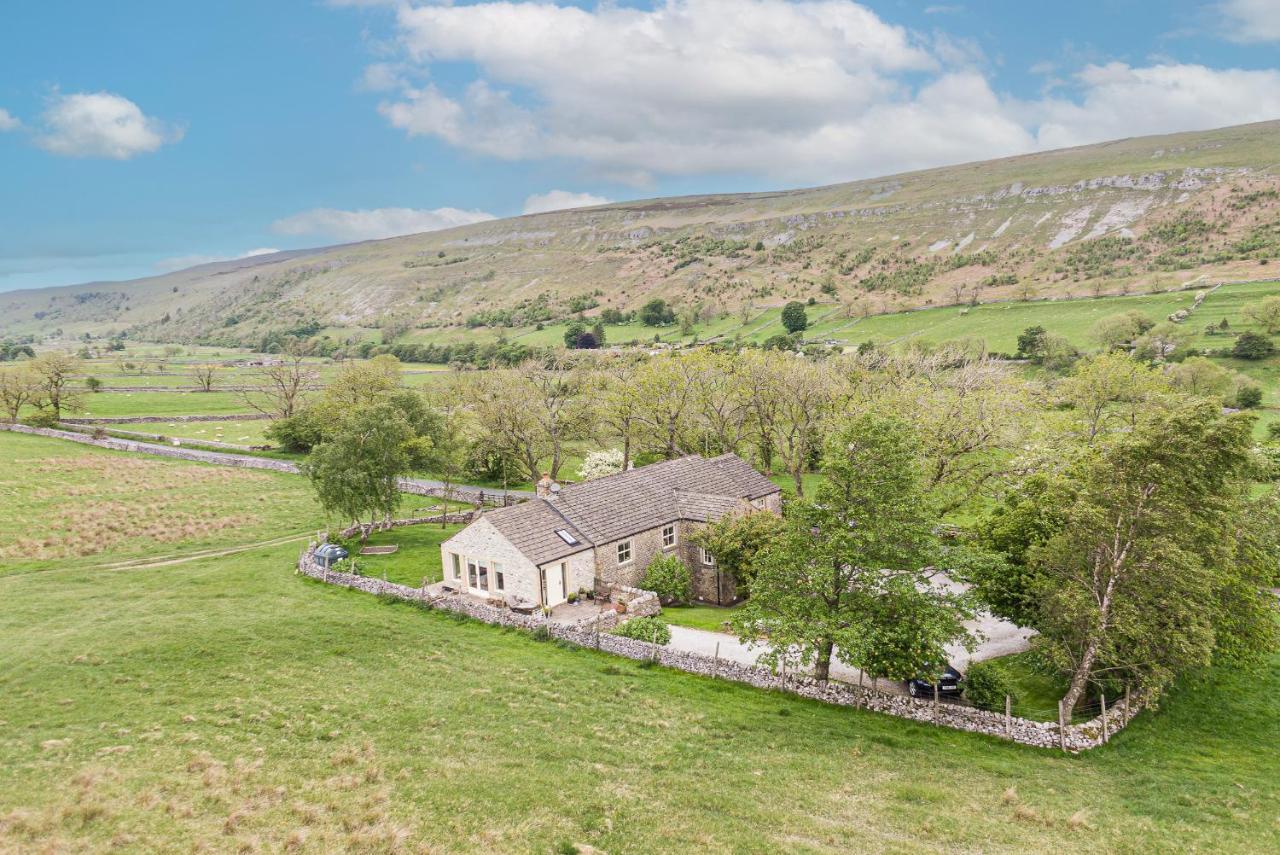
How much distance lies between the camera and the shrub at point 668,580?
3603cm

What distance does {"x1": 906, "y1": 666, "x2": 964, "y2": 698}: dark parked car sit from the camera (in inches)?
979

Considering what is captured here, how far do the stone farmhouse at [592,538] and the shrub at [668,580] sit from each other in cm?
120

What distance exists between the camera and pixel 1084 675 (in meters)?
22.3

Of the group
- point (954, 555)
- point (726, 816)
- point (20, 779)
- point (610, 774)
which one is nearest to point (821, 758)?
point (726, 816)

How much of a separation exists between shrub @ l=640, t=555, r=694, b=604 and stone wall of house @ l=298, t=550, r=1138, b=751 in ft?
4.42

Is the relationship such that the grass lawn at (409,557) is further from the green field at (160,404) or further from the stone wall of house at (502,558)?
the green field at (160,404)

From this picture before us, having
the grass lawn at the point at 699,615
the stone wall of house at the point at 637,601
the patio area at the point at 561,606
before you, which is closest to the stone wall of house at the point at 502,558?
the patio area at the point at 561,606

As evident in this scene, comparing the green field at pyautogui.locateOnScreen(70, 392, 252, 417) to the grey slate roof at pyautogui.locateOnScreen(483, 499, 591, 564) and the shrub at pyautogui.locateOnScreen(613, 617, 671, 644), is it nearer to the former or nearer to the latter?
the grey slate roof at pyautogui.locateOnScreen(483, 499, 591, 564)

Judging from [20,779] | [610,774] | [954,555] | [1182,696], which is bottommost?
[1182,696]

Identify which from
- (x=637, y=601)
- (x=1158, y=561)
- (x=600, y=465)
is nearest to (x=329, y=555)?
(x=637, y=601)

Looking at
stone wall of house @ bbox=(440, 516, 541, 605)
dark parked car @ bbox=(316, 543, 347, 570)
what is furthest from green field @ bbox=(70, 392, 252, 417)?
stone wall of house @ bbox=(440, 516, 541, 605)

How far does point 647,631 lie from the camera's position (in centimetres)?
2931

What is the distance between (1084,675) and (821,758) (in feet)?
30.4

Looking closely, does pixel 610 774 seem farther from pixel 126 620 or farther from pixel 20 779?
pixel 126 620
